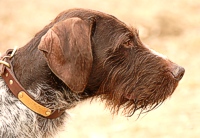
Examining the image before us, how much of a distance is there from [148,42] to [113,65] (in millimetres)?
8590

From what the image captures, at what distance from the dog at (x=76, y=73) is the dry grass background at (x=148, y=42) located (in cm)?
44

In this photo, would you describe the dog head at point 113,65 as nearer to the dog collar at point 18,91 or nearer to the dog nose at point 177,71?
the dog nose at point 177,71

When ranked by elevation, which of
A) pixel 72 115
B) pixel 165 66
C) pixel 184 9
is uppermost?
pixel 165 66

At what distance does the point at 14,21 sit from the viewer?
1460cm

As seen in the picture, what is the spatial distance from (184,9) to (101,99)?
35.9 feet

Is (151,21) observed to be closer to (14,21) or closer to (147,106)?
(14,21)

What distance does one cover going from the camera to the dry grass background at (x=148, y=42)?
308 inches

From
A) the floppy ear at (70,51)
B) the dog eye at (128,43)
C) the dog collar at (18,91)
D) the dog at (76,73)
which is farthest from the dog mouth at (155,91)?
the dog collar at (18,91)

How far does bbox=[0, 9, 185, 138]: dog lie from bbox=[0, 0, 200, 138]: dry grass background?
44 centimetres

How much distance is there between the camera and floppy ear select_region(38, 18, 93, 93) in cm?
382

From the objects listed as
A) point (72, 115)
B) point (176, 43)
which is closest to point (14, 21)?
point (176, 43)

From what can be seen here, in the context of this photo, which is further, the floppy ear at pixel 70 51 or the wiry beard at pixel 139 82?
the wiry beard at pixel 139 82

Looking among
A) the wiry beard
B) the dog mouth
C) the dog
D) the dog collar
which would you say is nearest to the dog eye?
the dog

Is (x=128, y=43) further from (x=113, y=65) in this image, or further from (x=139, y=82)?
(x=139, y=82)
